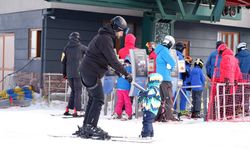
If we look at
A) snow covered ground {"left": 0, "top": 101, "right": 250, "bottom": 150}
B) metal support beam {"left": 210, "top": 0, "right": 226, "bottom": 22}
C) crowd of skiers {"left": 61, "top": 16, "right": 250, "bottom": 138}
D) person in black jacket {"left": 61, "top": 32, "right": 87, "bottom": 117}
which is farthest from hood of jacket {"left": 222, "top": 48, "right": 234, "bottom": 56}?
metal support beam {"left": 210, "top": 0, "right": 226, "bottom": 22}


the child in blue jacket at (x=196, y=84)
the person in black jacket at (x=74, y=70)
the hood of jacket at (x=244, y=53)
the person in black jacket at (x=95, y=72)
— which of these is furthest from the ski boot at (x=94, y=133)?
the hood of jacket at (x=244, y=53)

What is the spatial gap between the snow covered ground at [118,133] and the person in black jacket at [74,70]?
478 millimetres

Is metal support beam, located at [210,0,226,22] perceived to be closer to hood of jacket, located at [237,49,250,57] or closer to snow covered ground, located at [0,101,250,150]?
hood of jacket, located at [237,49,250,57]

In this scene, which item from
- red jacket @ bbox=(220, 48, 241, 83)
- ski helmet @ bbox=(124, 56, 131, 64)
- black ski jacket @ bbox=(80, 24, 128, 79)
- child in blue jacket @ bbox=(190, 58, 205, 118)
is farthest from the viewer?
child in blue jacket @ bbox=(190, 58, 205, 118)

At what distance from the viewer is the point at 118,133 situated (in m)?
8.24

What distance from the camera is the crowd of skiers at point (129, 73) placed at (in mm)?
7559

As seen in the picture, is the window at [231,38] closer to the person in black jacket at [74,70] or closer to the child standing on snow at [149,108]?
the person in black jacket at [74,70]

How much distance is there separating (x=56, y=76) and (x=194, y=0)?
529 cm

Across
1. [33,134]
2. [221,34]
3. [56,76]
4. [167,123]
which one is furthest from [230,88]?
[221,34]

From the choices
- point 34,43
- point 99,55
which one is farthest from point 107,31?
point 34,43

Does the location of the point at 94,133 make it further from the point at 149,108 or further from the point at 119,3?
the point at 119,3

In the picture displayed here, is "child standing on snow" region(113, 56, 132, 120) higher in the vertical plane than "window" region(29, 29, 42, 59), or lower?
lower

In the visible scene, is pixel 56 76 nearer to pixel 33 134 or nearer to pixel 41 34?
pixel 41 34

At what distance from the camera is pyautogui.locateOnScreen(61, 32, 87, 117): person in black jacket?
35.4 feet
